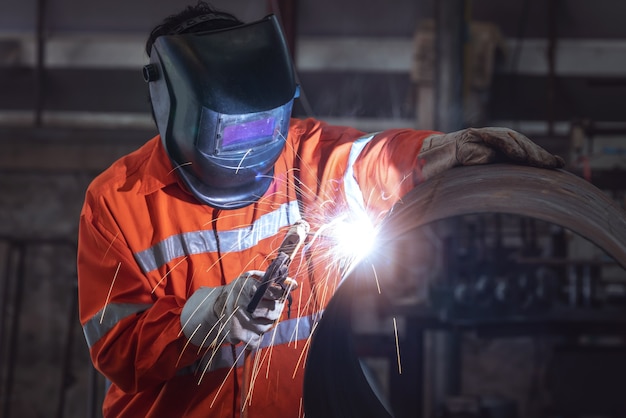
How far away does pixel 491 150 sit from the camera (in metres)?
1.55

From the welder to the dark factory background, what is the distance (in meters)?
2.33

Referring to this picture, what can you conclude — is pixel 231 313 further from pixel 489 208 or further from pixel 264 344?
pixel 489 208

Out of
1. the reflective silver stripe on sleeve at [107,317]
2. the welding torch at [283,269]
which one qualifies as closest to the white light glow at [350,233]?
the welding torch at [283,269]

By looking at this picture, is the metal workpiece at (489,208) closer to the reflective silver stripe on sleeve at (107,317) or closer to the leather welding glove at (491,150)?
the leather welding glove at (491,150)

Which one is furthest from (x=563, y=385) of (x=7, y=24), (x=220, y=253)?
(x=7, y=24)

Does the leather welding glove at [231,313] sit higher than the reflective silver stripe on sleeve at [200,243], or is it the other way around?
the reflective silver stripe on sleeve at [200,243]

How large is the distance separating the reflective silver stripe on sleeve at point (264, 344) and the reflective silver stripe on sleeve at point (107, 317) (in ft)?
0.63

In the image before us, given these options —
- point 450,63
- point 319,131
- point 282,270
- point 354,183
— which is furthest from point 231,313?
point 450,63

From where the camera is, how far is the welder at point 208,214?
183 cm

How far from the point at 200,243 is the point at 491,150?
782 millimetres

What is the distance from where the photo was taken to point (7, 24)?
5770mm

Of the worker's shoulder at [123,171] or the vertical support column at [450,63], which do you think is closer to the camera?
the worker's shoulder at [123,171]

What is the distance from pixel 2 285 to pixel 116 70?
5.55 feet

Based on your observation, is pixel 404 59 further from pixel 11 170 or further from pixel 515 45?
pixel 11 170
